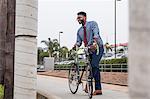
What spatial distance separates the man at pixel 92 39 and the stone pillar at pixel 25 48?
522 cm

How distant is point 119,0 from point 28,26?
148 feet

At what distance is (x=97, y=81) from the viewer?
8508 millimetres

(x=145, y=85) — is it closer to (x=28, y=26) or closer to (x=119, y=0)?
(x=28, y=26)

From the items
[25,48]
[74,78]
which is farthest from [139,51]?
[74,78]

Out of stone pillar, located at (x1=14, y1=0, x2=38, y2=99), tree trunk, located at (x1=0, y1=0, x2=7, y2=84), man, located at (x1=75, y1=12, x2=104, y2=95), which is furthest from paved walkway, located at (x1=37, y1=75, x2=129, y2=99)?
stone pillar, located at (x1=14, y1=0, x2=38, y2=99)

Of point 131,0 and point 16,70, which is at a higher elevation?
point 131,0

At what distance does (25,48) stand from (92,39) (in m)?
5.39

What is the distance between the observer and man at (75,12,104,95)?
7.91 metres

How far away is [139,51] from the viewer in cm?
81

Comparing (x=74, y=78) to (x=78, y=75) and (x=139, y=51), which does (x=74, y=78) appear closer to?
(x=78, y=75)

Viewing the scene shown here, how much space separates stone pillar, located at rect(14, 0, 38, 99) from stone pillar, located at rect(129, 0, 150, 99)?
1.79 meters

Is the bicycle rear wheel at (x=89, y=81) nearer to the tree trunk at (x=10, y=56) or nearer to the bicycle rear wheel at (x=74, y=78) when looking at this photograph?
the bicycle rear wheel at (x=74, y=78)

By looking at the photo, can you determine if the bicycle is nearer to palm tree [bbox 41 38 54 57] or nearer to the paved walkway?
the paved walkway

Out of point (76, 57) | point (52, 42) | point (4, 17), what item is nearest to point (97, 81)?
point (76, 57)
